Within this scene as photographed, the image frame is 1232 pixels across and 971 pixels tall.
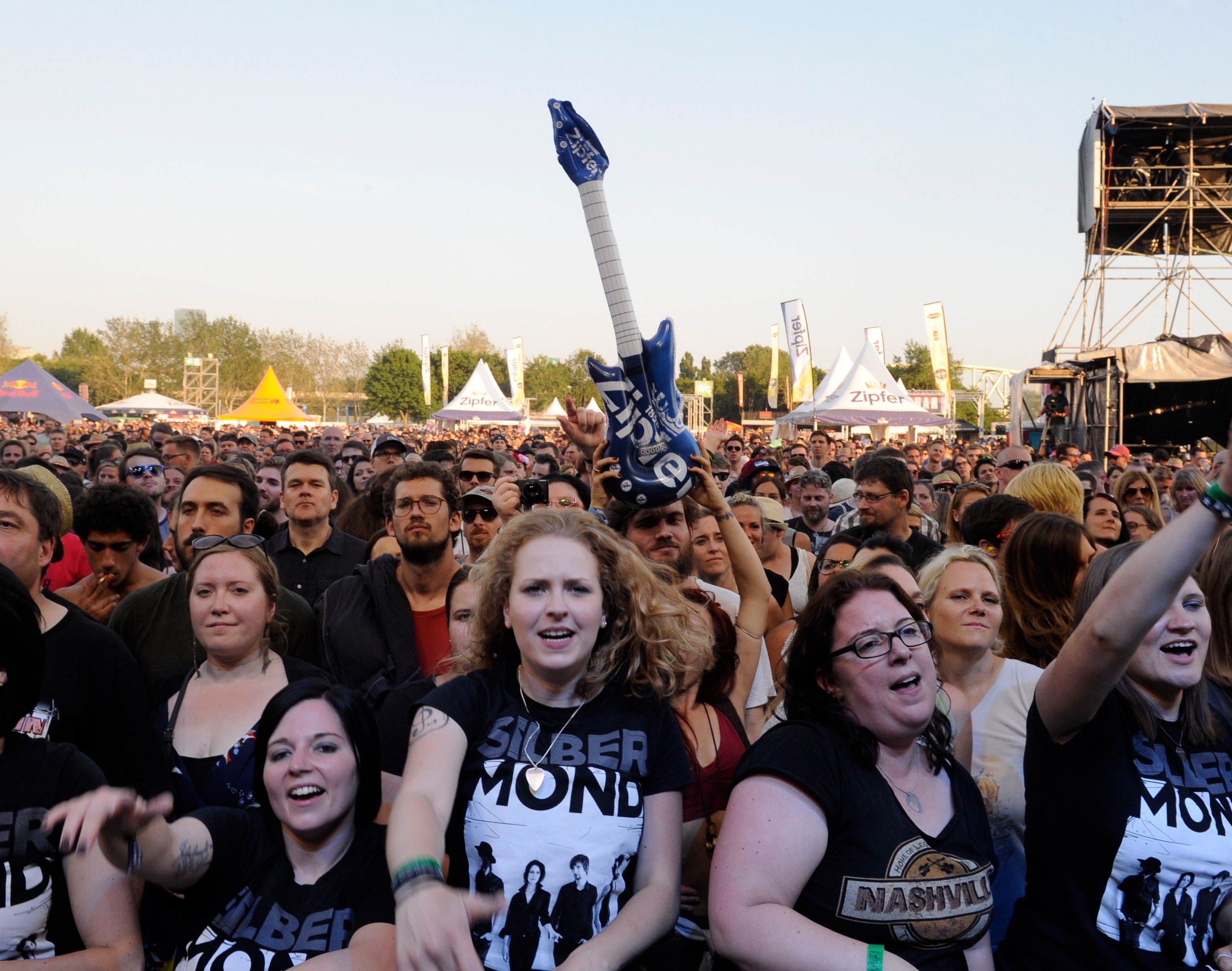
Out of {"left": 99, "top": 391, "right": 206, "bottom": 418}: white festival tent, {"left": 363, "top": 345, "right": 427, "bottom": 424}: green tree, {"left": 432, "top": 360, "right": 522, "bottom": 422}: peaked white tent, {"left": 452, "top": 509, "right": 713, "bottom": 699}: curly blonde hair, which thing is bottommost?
{"left": 452, "top": 509, "right": 713, "bottom": 699}: curly blonde hair


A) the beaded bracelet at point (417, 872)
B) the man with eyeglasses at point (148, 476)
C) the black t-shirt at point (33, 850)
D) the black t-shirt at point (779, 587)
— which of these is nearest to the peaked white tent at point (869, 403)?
the man with eyeglasses at point (148, 476)

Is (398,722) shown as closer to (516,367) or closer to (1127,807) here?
(1127,807)

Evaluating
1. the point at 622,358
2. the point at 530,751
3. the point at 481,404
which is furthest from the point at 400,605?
the point at 481,404

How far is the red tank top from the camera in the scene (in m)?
2.52

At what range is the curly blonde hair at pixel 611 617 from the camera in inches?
95.7

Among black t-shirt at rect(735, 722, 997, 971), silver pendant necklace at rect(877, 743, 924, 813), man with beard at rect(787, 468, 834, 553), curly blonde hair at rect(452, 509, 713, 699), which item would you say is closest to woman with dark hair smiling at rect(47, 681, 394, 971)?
curly blonde hair at rect(452, 509, 713, 699)

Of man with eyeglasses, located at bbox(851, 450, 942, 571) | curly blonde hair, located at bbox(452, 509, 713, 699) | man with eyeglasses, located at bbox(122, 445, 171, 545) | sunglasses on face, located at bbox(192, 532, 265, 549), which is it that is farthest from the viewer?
man with eyeglasses, located at bbox(122, 445, 171, 545)

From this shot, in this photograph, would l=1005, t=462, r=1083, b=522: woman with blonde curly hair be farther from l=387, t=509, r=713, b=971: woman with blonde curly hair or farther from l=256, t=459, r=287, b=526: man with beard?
l=256, t=459, r=287, b=526: man with beard

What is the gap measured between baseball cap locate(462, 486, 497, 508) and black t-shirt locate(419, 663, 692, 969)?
3163 mm

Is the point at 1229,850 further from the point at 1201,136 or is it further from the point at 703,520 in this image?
the point at 1201,136

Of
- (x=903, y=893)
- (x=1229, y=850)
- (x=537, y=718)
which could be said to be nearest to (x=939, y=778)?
(x=903, y=893)

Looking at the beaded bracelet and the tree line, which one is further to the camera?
the tree line

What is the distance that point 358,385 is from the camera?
8756cm

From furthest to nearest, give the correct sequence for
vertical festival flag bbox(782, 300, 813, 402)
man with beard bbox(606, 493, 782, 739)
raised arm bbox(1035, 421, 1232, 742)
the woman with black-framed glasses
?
vertical festival flag bbox(782, 300, 813, 402)
man with beard bbox(606, 493, 782, 739)
the woman with black-framed glasses
raised arm bbox(1035, 421, 1232, 742)
